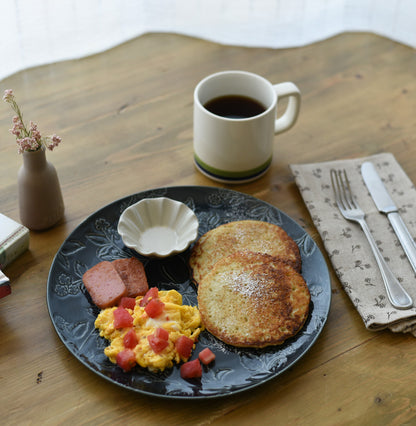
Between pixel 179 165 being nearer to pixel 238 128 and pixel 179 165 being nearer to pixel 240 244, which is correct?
pixel 238 128

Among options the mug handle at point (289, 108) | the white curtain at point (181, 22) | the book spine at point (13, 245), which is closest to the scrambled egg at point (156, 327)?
the book spine at point (13, 245)

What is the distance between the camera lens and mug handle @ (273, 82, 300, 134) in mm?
1720

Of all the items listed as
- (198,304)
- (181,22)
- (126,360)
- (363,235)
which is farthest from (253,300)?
(181,22)

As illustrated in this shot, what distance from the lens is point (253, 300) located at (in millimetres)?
1339

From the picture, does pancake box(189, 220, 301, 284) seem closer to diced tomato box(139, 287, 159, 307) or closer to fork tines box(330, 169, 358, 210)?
diced tomato box(139, 287, 159, 307)

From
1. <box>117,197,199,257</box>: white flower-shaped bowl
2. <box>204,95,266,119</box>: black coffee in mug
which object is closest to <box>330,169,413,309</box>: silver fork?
<box>204,95,266,119</box>: black coffee in mug

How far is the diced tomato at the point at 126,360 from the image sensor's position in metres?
1.22

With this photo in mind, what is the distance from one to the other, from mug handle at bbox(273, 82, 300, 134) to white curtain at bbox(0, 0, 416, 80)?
2.23 ft

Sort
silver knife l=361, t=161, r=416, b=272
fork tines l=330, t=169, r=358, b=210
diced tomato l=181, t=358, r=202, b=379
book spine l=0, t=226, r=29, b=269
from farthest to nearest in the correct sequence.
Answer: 1. fork tines l=330, t=169, r=358, b=210
2. silver knife l=361, t=161, r=416, b=272
3. book spine l=0, t=226, r=29, b=269
4. diced tomato l=181, t=358, r=202, b=379

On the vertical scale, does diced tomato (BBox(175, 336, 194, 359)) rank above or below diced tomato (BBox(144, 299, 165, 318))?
below

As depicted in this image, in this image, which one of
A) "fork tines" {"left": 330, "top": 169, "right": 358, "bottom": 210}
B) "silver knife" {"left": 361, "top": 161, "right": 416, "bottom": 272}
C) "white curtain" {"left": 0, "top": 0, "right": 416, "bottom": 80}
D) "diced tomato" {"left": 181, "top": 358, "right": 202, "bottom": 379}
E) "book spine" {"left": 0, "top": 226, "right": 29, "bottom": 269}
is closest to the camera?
"diced tomato" {"left": 181, "top": 358, "right": 202, "bottom": 379}

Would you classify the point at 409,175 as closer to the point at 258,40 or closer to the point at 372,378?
the point at 372,378

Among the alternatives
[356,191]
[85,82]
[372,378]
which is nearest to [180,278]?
[372,378]

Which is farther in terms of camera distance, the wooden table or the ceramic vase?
the ceramic vase
